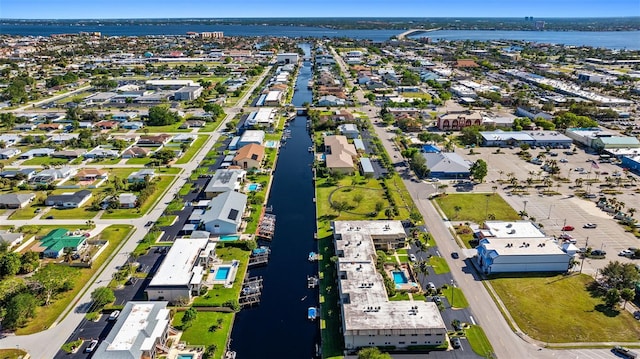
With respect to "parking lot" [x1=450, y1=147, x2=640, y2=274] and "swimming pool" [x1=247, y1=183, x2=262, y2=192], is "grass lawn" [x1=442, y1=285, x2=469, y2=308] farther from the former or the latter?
"swimming pool" [x1=247, y1=183, x2=262, y2=192]

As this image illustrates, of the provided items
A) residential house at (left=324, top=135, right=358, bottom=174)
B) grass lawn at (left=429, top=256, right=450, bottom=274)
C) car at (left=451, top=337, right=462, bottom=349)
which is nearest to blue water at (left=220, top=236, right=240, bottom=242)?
grass lawn at (left=429, top=256, right=450, bottom=274)

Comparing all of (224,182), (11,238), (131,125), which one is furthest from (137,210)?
(131,125)

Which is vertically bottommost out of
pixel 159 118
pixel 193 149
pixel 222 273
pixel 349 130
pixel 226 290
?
pixel 226 290

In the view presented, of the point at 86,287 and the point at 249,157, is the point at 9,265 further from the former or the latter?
the point at 249,157

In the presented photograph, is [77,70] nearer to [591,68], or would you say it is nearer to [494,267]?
[494,267]

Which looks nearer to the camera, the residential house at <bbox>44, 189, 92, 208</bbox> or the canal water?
the canal water

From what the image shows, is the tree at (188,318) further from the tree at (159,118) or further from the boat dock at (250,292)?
the tree at (159,118)

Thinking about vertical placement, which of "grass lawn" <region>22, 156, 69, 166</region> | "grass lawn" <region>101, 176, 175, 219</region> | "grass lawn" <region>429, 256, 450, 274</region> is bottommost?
"grass lawn" <region>429, 256, 450, 274</region>
